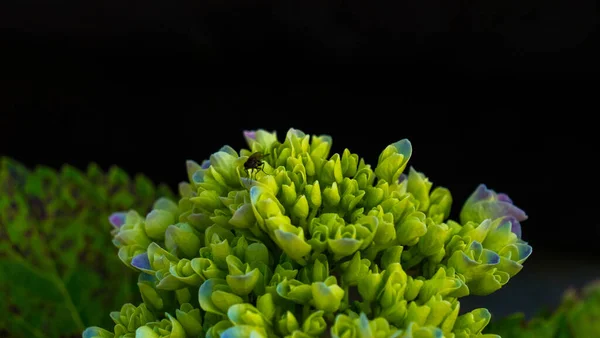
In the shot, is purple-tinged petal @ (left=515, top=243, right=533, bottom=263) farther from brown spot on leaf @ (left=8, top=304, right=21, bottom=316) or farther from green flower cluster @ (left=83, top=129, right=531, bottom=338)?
brown spot on leaf @ (left=8, top=304, right=21, bottom=316)

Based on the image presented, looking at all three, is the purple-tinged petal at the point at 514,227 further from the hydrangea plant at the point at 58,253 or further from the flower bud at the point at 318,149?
the hydrangea plant at the point at 58,253

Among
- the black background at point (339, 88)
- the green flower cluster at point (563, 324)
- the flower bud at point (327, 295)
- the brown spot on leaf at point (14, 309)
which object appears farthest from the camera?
the black background at point (339, 88)

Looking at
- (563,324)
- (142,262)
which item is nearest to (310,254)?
(142,262)

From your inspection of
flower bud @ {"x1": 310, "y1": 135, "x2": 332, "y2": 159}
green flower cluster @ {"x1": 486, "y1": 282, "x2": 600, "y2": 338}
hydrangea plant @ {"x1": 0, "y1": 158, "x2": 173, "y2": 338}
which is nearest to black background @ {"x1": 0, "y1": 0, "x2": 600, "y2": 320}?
hydrangea plant @ {"x1": 0, "y1": 158, "x2": 173, "y2": 338}

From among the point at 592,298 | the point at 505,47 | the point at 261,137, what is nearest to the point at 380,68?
the point at 505,47

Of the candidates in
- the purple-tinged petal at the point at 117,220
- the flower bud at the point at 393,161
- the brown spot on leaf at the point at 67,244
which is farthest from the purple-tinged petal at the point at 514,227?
the brown spot on leaf at the point at 67,244

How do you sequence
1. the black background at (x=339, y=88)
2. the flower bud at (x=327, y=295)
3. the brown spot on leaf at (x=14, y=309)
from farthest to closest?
the black background at (x=339, y=88), the brown spot on leaf at (x=14, y=309), the flower bud at (x=327, y=295)

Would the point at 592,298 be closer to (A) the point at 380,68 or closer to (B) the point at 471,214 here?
(B) the point at 471,214
